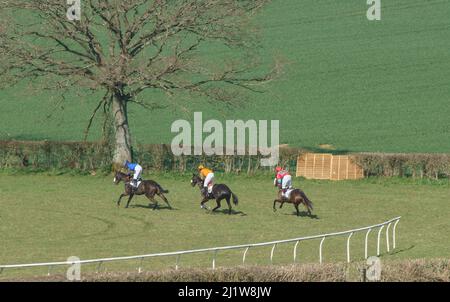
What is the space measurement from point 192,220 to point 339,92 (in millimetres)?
27416

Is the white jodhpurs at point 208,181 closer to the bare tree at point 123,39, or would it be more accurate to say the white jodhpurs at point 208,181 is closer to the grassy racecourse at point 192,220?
the grassy racecourse at point 192,220

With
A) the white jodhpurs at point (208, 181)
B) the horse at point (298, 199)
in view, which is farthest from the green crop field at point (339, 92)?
the horse at point (298, 199)

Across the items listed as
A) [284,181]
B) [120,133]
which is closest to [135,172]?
[284,181]

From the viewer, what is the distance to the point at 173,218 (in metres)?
29.5

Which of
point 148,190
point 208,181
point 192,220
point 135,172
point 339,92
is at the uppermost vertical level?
point 339,92

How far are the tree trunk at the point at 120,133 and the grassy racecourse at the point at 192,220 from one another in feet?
6.14

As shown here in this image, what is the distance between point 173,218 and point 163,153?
11.0 m

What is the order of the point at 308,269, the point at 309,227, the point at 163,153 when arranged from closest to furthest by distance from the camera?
1. the point at 308,269
2. the point at 309,227
3. the point at 163,153

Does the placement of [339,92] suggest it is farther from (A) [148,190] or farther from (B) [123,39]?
(A) [148,190]

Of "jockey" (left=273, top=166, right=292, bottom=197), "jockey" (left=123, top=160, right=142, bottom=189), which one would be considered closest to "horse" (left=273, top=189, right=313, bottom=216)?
"jockey" (left=273, top=166, right=292, bottom=197)

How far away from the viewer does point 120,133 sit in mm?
40906

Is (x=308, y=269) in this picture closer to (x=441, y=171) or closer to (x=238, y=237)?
(x=238, y=237)

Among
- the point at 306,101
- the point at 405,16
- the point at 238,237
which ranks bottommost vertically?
the point at 238,237
